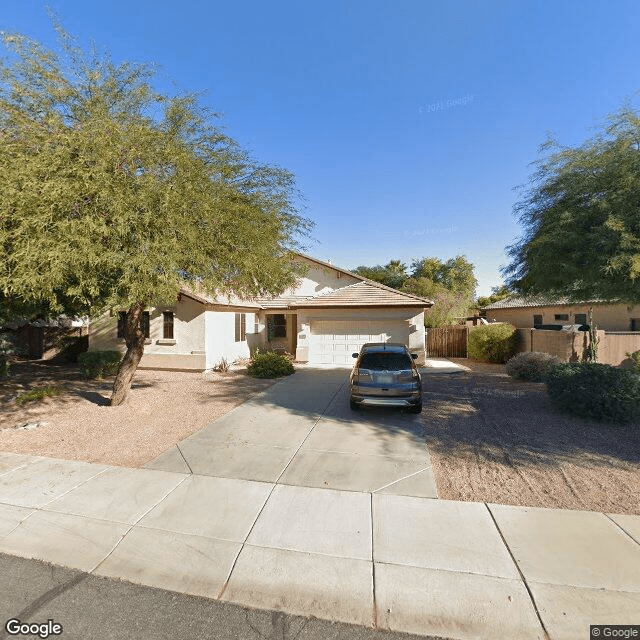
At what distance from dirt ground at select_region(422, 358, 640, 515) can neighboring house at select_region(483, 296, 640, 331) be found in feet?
38.1

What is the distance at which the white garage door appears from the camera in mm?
16125

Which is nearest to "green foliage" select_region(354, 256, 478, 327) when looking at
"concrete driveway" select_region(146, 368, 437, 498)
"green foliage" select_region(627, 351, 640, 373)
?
"green foliage" select_region(627, 351, 640, 373)

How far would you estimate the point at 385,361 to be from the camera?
26.0 feet

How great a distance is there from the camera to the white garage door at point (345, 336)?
16.1 m

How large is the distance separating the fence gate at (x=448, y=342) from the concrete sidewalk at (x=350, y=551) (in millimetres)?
15655

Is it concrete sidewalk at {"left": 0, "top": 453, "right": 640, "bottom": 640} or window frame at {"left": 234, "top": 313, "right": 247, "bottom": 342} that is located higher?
window frame at {"left": 234, "top": 313, "right": 247, "bottom": 342}

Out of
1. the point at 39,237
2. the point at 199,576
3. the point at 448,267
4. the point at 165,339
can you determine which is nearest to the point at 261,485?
the point at 199,576

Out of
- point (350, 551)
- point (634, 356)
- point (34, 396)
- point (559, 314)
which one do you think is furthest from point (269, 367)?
point (559, 314)

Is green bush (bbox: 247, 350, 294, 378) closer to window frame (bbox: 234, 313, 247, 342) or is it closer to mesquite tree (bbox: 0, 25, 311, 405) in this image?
window frame (bbox: 234, 313, 247, 342)

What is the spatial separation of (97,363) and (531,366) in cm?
1579

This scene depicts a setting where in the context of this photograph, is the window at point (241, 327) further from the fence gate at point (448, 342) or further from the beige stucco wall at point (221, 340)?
the fence gate at point (448, 342)

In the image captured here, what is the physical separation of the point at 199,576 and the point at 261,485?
1.68m

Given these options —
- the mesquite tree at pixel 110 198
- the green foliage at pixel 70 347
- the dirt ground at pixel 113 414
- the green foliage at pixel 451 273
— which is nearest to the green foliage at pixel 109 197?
the mesquite tree at pixel 110 198

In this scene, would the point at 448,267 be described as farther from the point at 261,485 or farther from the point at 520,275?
the point at 261,485
